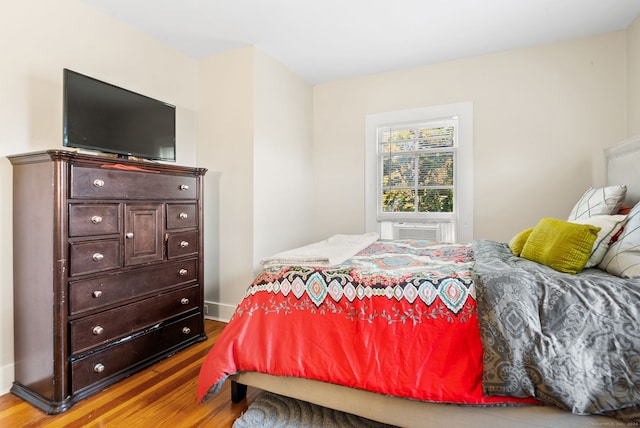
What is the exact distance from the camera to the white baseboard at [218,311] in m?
3.03

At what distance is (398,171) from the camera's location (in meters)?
3.58

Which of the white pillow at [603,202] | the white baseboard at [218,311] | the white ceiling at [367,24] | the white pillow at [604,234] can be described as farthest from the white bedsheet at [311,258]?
the white ceiling at [367,24]

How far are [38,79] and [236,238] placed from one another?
5.78 ft

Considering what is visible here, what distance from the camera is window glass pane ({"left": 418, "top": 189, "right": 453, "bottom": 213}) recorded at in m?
3.36

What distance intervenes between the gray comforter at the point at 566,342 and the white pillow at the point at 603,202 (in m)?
0.86

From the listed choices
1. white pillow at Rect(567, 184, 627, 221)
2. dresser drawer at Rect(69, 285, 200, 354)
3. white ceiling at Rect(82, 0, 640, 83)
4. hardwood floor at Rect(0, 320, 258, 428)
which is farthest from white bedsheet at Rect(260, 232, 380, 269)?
white ceiling at Rect(82, 0, 640, 83)

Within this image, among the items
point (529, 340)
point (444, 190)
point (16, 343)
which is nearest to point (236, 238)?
point (16, 343)

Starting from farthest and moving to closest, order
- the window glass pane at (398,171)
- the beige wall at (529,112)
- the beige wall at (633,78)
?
the window glass pane at (398,171), the beige wall at (529,112), the beige wall at (633,78)

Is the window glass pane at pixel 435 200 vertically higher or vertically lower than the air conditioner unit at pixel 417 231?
higher

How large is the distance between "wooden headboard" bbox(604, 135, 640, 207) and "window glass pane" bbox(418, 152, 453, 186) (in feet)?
4.02

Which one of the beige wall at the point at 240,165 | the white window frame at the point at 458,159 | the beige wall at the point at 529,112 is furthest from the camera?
the white window frame at the point at 458,159

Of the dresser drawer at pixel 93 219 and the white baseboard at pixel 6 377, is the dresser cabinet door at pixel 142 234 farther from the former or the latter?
the white baseboard at pixel 6 377

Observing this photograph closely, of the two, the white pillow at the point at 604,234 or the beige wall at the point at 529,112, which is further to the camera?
the beige wall at the point at 529,112

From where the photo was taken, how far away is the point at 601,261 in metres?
1.58
